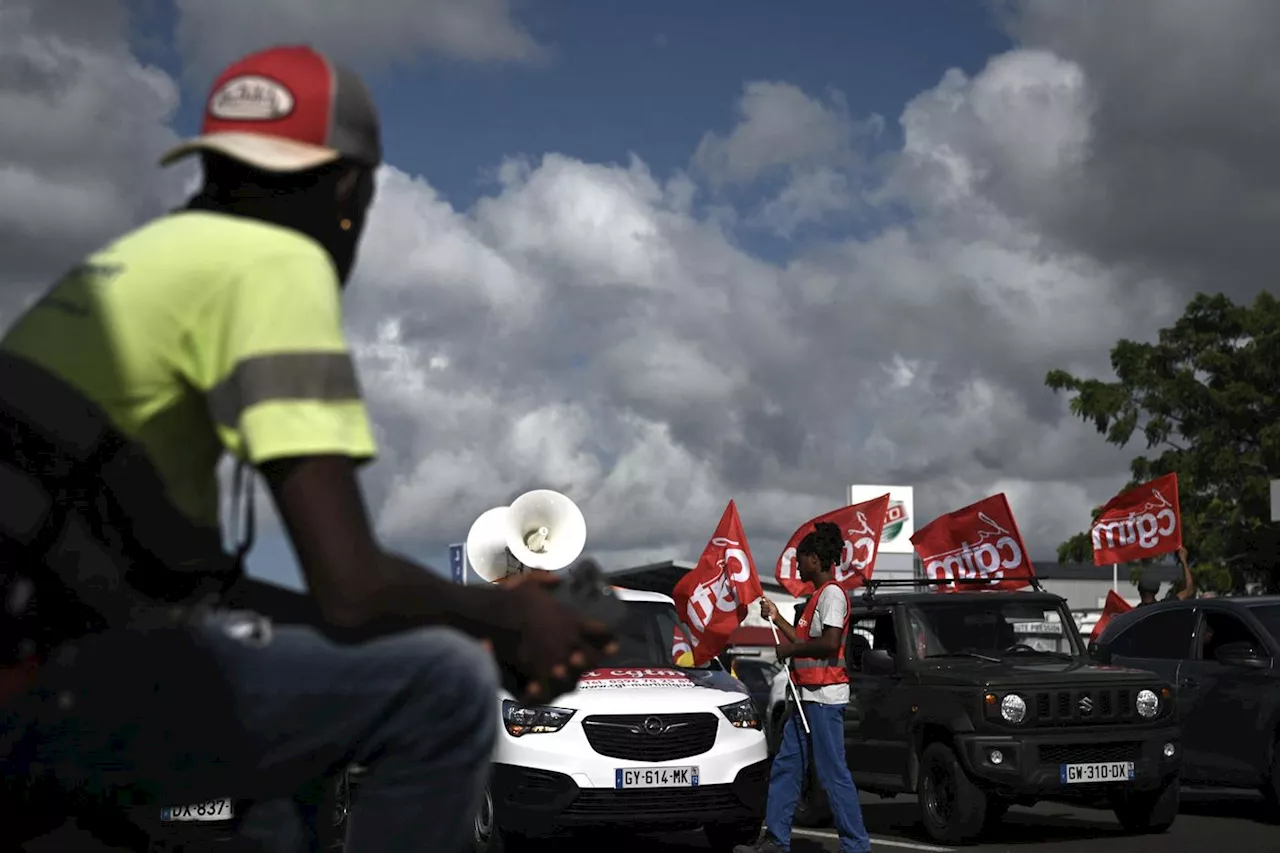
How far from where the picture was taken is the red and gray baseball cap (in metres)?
2.05

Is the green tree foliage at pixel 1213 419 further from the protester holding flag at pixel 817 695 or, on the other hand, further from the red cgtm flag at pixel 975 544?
the protester holding flag at pixel 817 695

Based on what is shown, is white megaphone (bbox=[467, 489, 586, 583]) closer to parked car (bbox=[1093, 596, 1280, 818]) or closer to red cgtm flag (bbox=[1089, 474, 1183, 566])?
parked car (bbox=[1093, 596, 1280, 818])

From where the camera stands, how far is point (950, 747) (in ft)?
41.1

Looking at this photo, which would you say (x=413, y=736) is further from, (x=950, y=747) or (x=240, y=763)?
(x=950, y=747)

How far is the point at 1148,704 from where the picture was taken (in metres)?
12.8

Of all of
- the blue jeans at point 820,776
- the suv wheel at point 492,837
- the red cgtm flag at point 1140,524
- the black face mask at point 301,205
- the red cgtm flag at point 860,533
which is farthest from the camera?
the red cgtm flag at point 1140,524

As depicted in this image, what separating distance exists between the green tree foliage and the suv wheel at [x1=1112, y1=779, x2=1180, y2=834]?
2915 centimetres

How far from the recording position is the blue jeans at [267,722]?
1789mm

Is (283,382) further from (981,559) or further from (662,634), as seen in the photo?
(981,559)

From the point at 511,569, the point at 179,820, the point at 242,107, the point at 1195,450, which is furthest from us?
the point at 1195,450

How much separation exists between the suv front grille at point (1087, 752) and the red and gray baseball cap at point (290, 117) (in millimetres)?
11049

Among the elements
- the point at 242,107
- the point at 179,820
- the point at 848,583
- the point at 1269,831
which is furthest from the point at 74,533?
the point at 848,583

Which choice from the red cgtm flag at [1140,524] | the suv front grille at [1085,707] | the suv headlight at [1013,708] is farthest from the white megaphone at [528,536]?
the red cgtm flag at [1140,524]

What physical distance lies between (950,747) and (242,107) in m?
11.2
